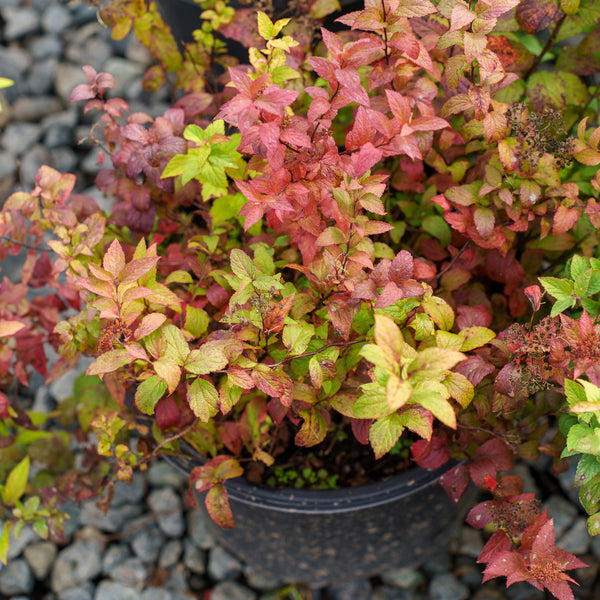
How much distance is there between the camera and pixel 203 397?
91cm

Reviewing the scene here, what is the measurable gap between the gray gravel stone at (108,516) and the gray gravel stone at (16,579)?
0.21 m

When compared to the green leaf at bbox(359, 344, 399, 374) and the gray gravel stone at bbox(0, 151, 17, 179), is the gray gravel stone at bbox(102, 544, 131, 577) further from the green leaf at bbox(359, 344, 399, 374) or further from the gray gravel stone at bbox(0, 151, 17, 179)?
the gray gravel stone at bbox(0, 151, 17, 179)

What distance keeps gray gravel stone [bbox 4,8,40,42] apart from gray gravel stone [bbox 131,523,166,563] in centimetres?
245

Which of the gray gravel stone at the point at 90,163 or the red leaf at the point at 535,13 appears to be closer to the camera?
the red leaf at the point at 535,13

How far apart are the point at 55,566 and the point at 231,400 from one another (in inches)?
52.0

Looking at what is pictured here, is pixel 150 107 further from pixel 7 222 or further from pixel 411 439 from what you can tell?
pixel 411 439

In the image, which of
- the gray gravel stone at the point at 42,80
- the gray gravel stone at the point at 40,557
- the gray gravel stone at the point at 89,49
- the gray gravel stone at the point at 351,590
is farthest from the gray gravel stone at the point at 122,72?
the gray gravel stone at the point at 351,590

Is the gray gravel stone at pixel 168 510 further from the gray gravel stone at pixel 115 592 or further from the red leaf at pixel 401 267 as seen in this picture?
the red leaf at pixel 401 267

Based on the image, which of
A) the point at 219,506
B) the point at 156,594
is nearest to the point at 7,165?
the point at 156,594

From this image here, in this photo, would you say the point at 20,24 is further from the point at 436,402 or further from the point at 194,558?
the point at 436,402

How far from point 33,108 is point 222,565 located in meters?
2.16

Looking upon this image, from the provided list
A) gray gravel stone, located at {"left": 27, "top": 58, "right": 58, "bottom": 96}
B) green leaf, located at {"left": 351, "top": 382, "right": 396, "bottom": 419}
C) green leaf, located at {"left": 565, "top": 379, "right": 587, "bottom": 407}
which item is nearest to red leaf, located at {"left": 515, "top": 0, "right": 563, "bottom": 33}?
green leaf, located at {"left": 565, "top": 379, "right": 587, "bottom": 407}

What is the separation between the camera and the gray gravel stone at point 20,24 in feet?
9.61

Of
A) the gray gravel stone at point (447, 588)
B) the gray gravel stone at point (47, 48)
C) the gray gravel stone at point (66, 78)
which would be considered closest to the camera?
the gray gravel stone at point (447, 588)
